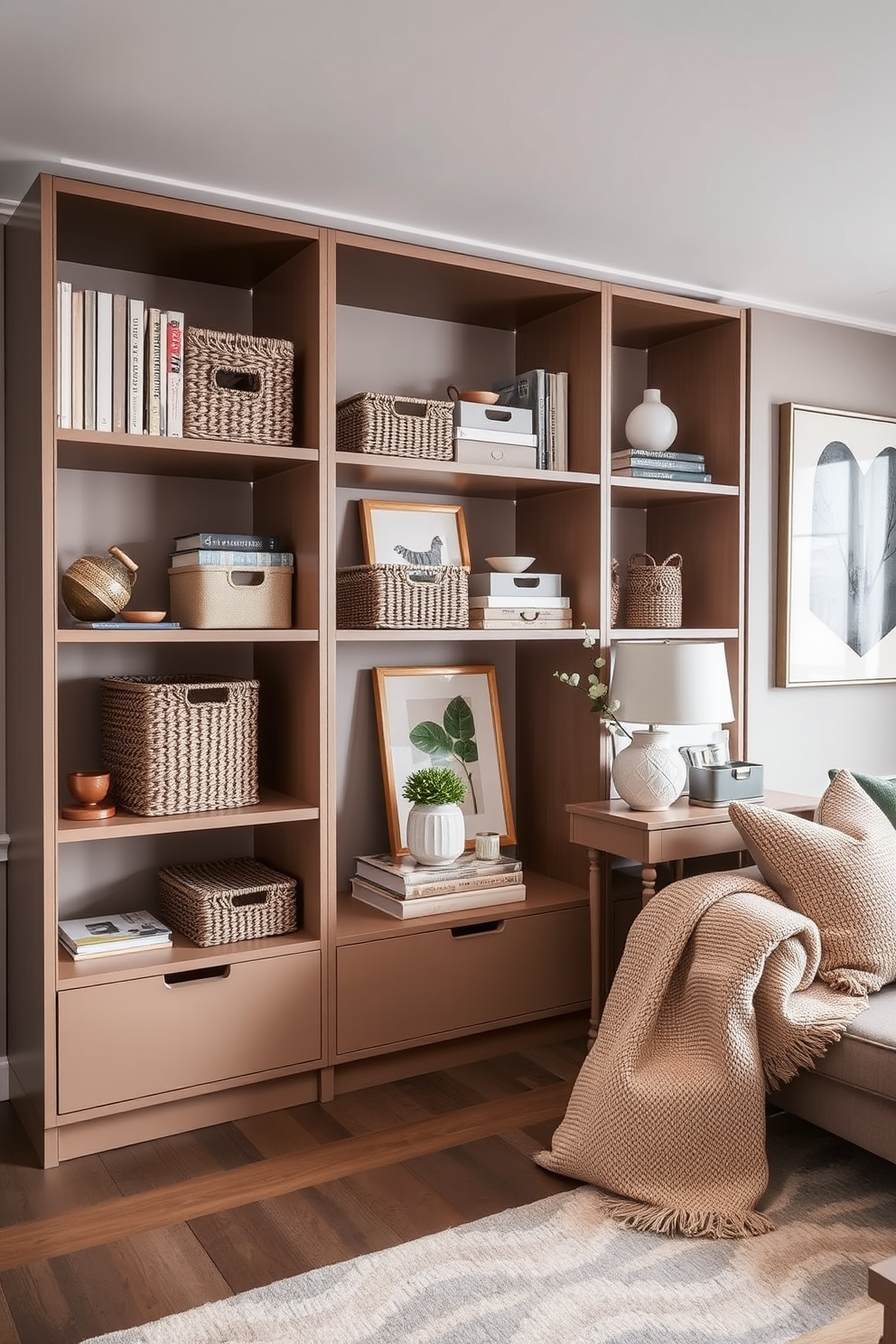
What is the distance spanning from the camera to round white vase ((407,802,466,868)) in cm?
314

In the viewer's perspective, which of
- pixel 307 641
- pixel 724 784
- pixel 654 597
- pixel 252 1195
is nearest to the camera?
pixel 252 1195

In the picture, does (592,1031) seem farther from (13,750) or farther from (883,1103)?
(13,750)

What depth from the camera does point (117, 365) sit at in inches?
106

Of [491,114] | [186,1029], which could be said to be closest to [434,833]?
[186,1029]

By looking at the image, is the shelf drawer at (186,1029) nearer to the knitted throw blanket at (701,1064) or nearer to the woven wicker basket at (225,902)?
the woven wicker basket at (225,902)

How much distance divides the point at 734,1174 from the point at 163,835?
1.76 metres

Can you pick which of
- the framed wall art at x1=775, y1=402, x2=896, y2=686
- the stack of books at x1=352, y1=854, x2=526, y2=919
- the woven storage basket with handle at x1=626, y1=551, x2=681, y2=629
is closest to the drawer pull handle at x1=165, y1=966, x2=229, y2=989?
the stack of books at x1=352, y1=854, x2=526, y2=919

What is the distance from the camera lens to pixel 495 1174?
8.46ft

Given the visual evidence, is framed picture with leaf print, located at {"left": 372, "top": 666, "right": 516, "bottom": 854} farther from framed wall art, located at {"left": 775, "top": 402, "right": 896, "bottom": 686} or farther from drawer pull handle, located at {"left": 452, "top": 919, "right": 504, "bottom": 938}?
framed wall art, located at {"left": 775, "top": 402, "right": 896, "bottom": 686}

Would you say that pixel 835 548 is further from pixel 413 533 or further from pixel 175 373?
pixel 175 373

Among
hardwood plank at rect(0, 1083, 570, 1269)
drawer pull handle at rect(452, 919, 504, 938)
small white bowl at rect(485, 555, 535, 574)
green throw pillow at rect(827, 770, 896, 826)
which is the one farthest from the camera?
small white bowl at rect(485, 555, 535, 574)

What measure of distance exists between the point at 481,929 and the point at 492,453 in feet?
4.67

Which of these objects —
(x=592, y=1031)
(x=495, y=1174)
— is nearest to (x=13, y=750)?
(x=495, y=1174)

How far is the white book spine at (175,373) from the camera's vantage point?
2756mm
